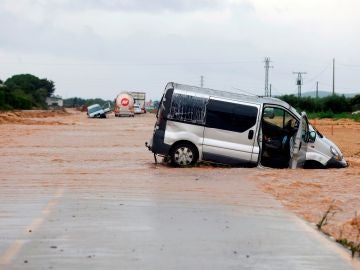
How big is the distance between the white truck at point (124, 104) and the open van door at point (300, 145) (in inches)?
2574

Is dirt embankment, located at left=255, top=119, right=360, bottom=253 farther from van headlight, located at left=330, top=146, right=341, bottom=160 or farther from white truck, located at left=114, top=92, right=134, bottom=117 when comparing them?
white truck, located at left=114, top=92, right=134, bottom=117

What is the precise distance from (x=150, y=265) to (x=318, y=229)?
3213 mm

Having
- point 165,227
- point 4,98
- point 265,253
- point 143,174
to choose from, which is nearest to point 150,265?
point 265,253

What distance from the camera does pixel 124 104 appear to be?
84188mm

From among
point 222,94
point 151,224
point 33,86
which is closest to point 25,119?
point 222,94

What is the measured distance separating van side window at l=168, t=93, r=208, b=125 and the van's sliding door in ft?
0.57

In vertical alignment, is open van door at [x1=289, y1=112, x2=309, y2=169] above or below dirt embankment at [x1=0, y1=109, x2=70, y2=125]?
above

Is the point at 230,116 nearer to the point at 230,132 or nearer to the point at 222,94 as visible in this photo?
the point at 230,132

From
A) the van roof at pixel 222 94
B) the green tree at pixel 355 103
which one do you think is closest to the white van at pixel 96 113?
the green tree at pixel 355 103

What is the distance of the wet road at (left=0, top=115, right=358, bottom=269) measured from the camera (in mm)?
7469

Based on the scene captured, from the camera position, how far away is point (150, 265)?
716 cm

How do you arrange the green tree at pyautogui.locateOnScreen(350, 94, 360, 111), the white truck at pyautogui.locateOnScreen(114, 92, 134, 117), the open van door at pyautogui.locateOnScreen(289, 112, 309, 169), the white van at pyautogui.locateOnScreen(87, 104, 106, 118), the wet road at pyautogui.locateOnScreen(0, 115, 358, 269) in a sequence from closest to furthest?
the wet road at pyautogui.locateOnScreen(0, 115, 358, 269) → the open van door at pyautogui.locateOnScreen(289, 112, 309, 169) → the white van at pyautogui.locateOnScreen(87, 104, 106, 118) → the white truck at pyautogui.locateOnScreen(114, 92, 134, 117) → the green tree at pyautogui.locateOnScreen(350, 94, 360, 111)

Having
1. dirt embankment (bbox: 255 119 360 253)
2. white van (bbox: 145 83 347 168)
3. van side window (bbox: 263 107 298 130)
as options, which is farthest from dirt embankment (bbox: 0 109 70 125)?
dirt embankment (bbox: 255 119 360 253)

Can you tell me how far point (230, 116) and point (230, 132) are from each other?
15.6 inches
